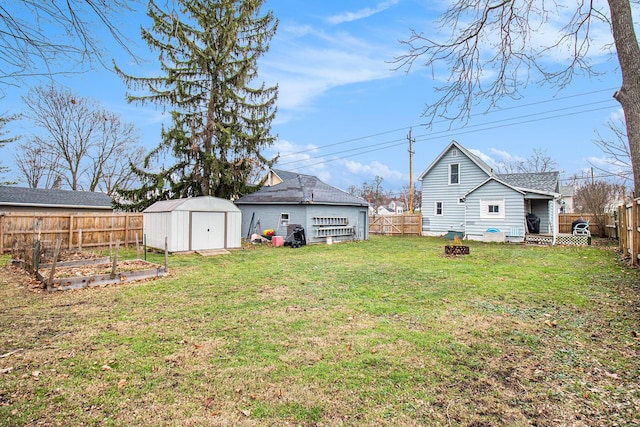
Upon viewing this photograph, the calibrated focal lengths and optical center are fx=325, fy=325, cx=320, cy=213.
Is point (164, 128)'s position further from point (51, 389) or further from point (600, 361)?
point (600, 361)

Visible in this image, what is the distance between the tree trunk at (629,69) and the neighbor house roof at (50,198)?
27860 mm

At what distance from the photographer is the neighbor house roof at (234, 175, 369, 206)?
16.6 meters

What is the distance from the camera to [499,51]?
18.3ft

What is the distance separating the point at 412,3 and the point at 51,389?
23.4 ft

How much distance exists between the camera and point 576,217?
853 inches

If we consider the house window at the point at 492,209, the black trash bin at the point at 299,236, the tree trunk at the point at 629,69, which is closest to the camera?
the tree trunk at the point at 629,69

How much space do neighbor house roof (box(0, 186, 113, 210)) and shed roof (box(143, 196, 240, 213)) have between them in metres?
12.4

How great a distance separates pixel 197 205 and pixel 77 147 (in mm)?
20302

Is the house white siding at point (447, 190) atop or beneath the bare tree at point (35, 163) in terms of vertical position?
beneath

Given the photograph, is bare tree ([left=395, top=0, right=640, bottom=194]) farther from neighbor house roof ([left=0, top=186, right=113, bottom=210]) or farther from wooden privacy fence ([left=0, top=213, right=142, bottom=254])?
neighbor house roof ([left=0, top=186, right=113, bottom=210])

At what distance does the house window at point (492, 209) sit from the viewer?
1808 centimetres

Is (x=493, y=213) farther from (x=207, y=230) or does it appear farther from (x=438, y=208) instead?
(x=207, y=230)

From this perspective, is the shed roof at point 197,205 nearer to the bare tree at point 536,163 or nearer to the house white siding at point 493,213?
the house white siding at point 493,213

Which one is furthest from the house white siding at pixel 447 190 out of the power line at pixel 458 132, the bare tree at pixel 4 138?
the bare tree at pixel 4 138
